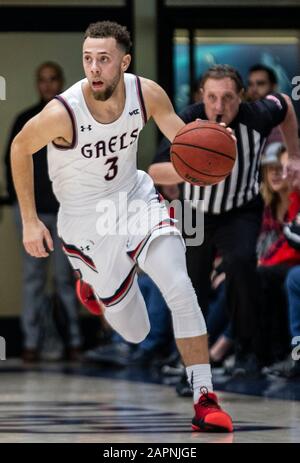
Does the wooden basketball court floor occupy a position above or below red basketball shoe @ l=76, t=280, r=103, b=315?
below

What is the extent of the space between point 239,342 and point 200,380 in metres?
2.26

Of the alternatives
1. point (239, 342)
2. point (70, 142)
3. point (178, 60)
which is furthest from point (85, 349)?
point (70, 142)

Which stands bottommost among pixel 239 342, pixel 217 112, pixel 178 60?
pixel 239 342

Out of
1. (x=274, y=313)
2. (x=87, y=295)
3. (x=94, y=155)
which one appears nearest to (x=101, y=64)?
(x=94, y=155)

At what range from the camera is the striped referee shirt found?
7691mm

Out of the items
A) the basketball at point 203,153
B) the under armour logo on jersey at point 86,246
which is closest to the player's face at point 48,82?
the under armour logo on jersey at point 86,246

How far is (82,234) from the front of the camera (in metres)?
6.48

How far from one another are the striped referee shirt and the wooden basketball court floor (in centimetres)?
111

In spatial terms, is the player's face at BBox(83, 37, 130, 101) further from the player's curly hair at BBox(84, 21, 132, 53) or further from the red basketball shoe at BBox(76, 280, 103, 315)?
the red basketball shoe at BBox(76, 280, 103, 315)

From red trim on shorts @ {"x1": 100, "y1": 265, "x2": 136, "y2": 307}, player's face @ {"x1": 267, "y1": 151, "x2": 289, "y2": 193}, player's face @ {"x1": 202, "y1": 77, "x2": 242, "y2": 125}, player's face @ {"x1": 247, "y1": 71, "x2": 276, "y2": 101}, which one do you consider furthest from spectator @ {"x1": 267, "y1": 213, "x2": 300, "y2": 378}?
red trim on shorts @ {"x1": 100, "y1": 265, "x2": 136, "y2": 307}

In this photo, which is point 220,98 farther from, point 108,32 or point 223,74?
point 108,32

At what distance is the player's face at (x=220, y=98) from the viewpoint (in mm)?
7492

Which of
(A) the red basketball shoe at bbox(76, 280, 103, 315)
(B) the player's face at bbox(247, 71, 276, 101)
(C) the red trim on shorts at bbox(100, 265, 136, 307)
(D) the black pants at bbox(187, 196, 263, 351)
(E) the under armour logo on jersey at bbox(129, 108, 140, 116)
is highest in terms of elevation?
(B) the player's face at bbox(247, 71, 276, 101)
